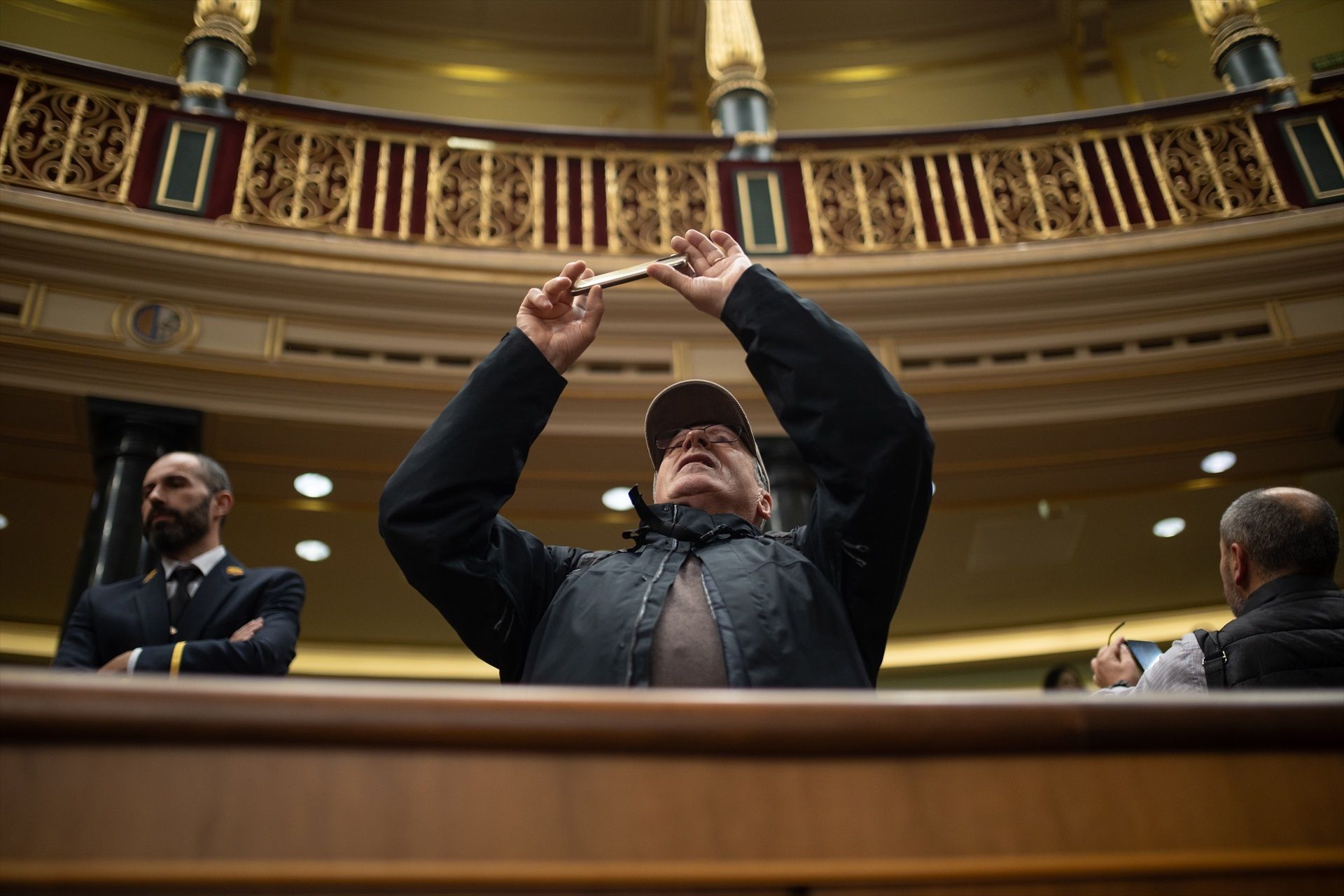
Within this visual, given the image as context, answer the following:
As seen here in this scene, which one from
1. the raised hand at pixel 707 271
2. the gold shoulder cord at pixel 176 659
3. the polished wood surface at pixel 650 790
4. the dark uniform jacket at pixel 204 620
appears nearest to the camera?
the polished wood surface at pixel 650 790

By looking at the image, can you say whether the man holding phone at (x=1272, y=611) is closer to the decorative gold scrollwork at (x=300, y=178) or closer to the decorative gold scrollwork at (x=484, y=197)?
the decorative gold scrollwork at (x=484, y=197)

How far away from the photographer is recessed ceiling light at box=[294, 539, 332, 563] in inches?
206

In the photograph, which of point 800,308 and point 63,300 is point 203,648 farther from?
point 63,300

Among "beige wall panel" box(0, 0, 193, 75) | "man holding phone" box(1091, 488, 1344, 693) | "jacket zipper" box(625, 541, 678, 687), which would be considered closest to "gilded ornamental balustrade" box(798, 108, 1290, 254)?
"man holding phone" box(1091, 488, 1344, 693)

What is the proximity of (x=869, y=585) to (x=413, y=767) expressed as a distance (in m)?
0.81

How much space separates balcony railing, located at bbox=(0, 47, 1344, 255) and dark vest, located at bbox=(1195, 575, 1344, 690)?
339 centimetres

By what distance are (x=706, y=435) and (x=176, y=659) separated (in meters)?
1.10

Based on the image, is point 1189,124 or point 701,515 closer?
point 701,515

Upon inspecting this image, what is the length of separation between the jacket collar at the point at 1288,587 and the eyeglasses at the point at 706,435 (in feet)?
2.99

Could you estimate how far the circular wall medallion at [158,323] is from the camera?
13.9ft

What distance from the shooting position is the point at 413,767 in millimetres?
611

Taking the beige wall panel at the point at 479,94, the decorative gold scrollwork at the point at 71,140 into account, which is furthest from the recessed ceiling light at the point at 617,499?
the beige wall panel at the point at 479,94

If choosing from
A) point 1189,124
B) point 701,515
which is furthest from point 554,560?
point 1189,124

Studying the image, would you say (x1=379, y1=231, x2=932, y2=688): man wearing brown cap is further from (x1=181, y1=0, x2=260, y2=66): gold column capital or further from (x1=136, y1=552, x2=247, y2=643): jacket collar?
(x1=181, y1=0, x2=260, y2=66): gold column capital
